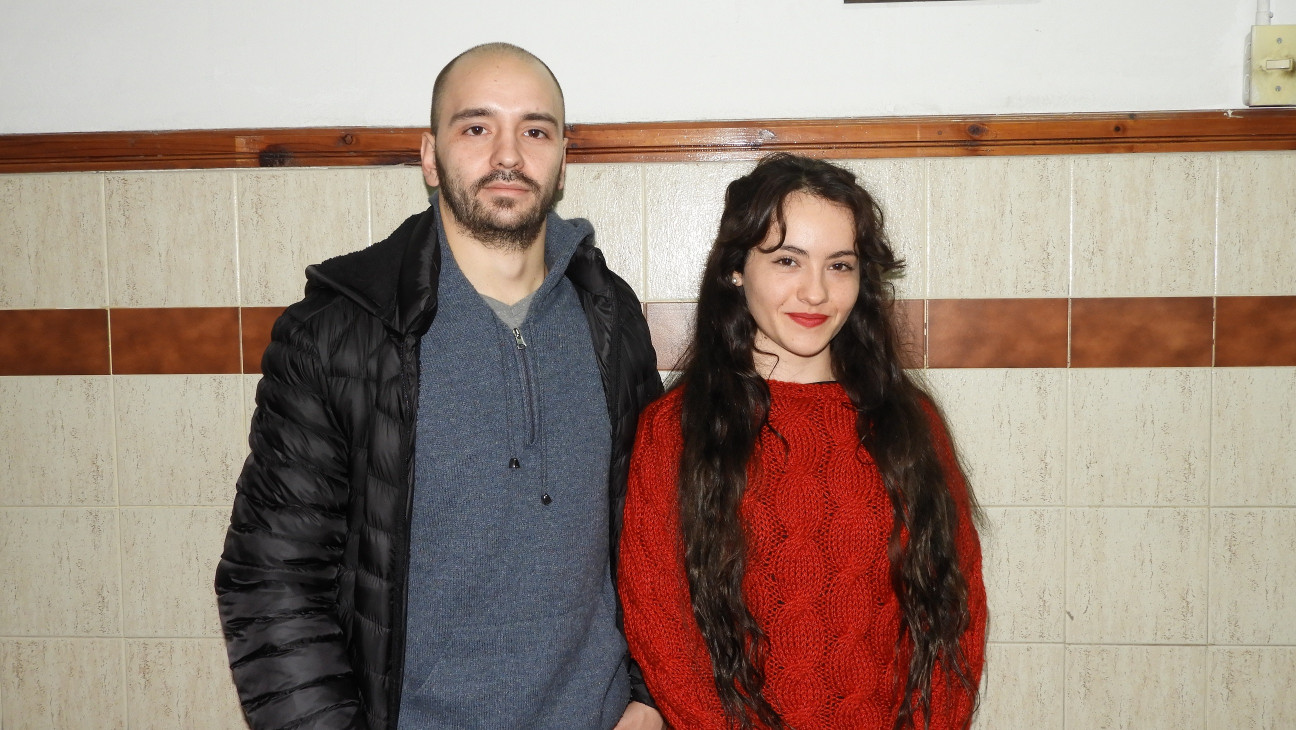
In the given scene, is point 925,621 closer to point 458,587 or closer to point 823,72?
point 458,587

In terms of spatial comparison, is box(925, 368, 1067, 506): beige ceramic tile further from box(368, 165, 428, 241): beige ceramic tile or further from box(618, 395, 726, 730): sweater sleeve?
box(368, 165, 428, 241): beige ceramic tile

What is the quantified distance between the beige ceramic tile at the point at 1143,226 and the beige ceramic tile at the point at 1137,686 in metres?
0.84

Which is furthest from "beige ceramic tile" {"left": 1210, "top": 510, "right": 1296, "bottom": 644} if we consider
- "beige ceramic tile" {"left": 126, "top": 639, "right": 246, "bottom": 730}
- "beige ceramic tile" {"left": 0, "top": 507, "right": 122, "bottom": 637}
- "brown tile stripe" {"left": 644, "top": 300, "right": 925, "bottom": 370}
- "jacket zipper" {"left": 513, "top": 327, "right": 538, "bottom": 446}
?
"beige ceramic tile" {"left": 0, "top": 507, "right": 122, "bottom": 637}

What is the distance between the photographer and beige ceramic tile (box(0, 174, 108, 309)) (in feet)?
6.61

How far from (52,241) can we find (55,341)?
24 centimetres

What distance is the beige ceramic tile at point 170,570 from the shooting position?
2.04m

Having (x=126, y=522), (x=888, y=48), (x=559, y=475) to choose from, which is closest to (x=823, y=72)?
(x=888, y=48)

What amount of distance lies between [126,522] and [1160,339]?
98.4 inches

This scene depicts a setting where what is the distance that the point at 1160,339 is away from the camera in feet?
6.36

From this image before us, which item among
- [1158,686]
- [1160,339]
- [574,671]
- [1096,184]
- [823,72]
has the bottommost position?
[1158,686]

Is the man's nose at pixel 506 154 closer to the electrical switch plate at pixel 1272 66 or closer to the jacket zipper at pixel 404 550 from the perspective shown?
the jacket zipper at pixel 404 550

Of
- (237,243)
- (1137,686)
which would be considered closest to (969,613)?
(1137,686)

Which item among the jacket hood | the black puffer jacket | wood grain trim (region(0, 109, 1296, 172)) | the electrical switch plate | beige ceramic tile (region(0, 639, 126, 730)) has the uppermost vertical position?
the electrical switch plate

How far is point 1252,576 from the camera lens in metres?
1.95
